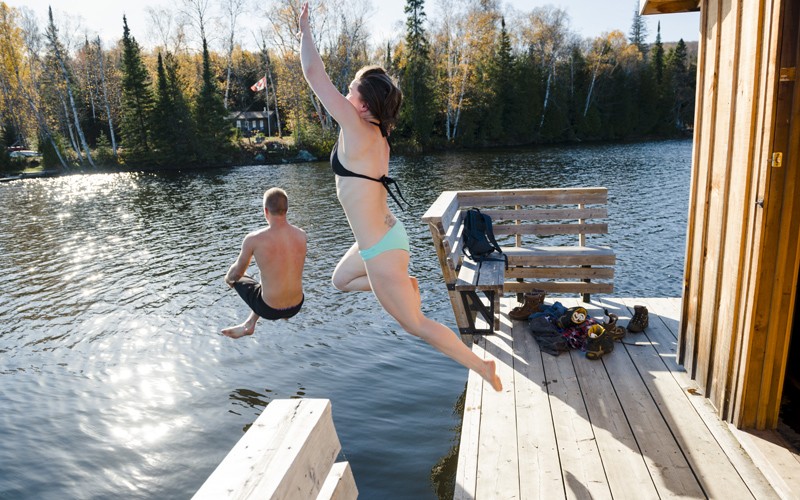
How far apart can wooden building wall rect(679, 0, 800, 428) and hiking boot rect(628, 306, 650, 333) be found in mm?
1301

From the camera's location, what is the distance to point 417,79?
45.5 meters

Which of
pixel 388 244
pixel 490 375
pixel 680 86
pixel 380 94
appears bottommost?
pixel 490 375

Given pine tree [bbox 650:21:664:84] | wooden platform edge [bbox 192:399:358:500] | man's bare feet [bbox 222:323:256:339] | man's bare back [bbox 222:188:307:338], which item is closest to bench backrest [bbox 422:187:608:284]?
man's bare back [bbox 222:188:307:338]

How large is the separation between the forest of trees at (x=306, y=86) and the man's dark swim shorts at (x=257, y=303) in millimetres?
34222

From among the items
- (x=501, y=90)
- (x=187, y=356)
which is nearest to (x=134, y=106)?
(x=501, y=90)

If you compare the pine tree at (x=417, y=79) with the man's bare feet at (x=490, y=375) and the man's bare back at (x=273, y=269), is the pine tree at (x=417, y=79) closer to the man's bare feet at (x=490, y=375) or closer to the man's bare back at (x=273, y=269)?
the man's bare back at (x=273, y=269)

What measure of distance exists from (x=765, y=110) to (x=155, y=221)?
62.6ft

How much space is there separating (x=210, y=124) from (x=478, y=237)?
37779mm

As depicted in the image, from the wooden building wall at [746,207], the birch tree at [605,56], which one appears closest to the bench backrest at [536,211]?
the wooden building wall at [746,207]

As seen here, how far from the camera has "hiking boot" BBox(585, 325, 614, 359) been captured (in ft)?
17.2

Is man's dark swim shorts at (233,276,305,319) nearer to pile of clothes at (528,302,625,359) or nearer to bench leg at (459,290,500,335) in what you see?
bench leg at (459,290,500,335)

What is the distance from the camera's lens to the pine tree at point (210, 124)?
40.9 metres

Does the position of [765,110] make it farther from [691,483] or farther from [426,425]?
[426,425]

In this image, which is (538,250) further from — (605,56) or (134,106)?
(605,56)
